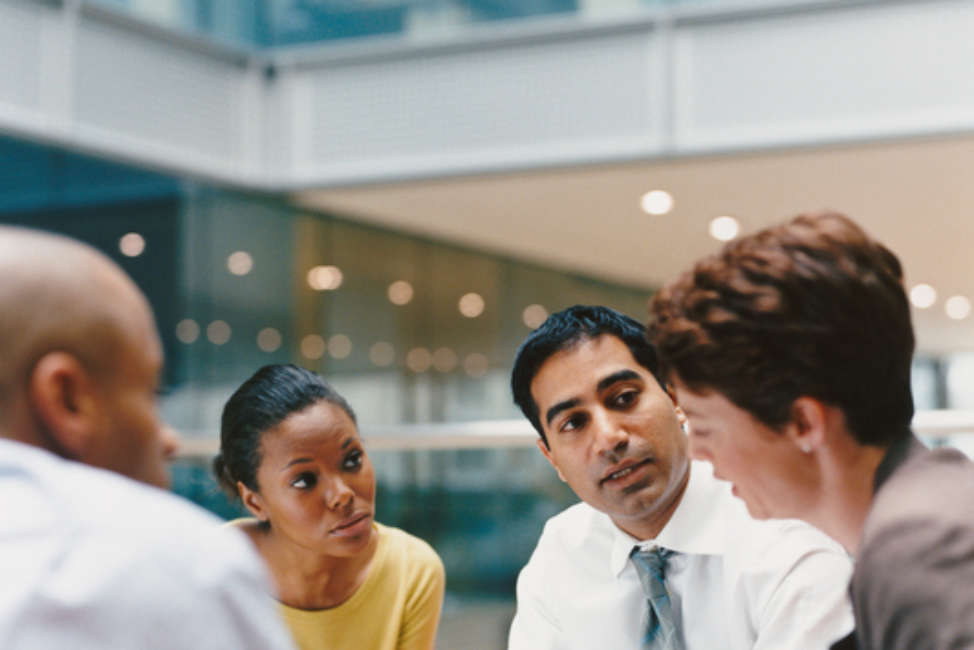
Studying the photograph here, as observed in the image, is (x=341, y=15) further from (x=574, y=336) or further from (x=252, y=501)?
(x=574, y=336)

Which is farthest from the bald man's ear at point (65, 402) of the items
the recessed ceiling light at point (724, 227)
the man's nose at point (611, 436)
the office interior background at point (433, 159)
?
the recessed ceiling light at point (724, 227)

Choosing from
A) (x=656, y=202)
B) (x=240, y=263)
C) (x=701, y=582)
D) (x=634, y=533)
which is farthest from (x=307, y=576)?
(x=656, y=202)

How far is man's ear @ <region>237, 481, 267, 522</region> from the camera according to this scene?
2088mm

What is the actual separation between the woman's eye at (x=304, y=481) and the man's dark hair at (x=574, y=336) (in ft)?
1.35

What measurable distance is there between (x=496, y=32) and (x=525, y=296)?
305cm

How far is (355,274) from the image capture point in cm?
909

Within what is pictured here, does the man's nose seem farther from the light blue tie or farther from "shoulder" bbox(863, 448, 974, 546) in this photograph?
"shoulder" bbox(863, 448, 974, 546)

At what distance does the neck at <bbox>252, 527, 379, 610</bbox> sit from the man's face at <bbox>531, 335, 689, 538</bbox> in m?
0.48

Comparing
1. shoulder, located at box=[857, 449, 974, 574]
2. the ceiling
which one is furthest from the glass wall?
shoulder, located at box=[857, 449, 974, 574]

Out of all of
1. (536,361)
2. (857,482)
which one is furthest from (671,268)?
(857,482)

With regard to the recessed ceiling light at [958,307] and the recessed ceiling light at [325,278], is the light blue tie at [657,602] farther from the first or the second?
the recessed ceiling light at [958,307]

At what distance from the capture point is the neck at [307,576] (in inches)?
82.1

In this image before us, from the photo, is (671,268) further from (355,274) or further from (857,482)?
(857,482)

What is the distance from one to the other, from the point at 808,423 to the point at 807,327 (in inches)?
4.3
